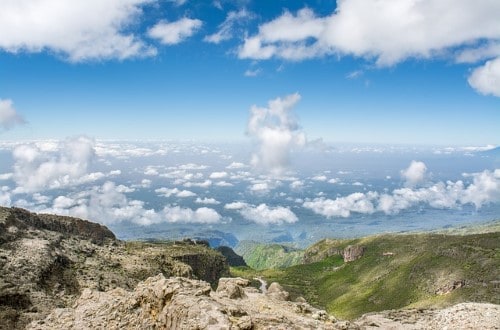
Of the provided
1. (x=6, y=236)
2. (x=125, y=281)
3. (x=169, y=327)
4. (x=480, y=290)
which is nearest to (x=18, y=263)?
(x=6, y=236)

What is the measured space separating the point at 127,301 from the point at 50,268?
29.4 metres

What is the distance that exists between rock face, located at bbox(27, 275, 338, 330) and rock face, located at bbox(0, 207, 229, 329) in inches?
237

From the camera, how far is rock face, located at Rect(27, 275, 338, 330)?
75.9 ft

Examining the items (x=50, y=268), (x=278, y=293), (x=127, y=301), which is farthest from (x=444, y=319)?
(x=50, y=268)

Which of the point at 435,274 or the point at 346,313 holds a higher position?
the point at 435,274

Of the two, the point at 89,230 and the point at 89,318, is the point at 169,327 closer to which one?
the point at 89,318

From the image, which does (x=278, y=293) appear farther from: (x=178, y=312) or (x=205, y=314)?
(x=205, y=314)

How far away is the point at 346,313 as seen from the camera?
142875 mm

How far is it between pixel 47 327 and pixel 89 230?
90.0 m

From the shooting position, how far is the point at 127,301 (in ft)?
104

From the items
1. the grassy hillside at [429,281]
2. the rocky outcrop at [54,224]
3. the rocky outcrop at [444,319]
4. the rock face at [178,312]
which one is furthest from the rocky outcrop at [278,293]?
the grassy hillside at [429,281]

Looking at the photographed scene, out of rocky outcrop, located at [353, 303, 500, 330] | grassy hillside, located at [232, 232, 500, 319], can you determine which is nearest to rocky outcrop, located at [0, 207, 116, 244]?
rocky outcrop, located at [353, 303, 500, 330]

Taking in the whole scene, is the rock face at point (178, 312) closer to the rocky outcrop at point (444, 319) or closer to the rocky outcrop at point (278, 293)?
the rocky outcrop at point (278, 293)

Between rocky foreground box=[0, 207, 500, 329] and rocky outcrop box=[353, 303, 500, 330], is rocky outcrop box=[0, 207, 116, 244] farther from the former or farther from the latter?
rocky outcrop box=[353, 303, 500, 330]
